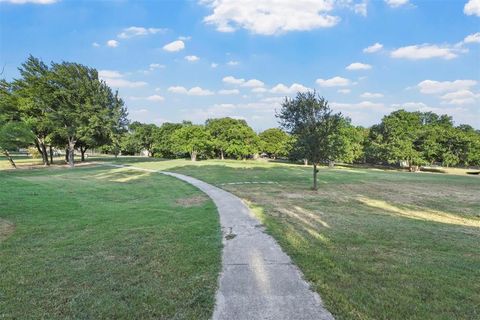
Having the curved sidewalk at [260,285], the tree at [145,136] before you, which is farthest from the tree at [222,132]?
the curved sidewalk at [260,285]

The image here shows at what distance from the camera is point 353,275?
5.27m

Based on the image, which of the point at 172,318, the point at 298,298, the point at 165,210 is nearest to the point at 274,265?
the point at 298,298

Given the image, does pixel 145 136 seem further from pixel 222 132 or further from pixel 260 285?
pixel 260 285

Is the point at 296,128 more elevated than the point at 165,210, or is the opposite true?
the point at 296,128

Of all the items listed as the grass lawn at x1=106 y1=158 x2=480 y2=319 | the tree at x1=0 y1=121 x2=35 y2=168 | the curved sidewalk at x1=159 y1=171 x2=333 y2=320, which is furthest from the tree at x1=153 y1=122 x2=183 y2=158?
the curved sidewalk at x1=159 y1=171 x2=333 y2=320

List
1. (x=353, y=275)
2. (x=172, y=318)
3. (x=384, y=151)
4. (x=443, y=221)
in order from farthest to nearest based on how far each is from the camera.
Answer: (x=384, y=151) < (x=443, y=221) < (x=353, y=275) < (x=172, y=318)

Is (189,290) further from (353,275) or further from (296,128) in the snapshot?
Answer: (296,128)

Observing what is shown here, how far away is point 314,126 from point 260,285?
15863 mm

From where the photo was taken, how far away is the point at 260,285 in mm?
4766

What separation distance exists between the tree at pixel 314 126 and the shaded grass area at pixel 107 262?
985 cm

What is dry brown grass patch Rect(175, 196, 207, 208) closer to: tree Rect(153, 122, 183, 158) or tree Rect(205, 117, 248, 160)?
tree Rect(205, 117, 248, 160)

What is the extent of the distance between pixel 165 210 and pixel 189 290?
24.6 feet

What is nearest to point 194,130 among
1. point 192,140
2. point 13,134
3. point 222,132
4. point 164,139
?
point 192,140

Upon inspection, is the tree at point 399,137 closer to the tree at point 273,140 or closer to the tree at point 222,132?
the tree at point 273,140
